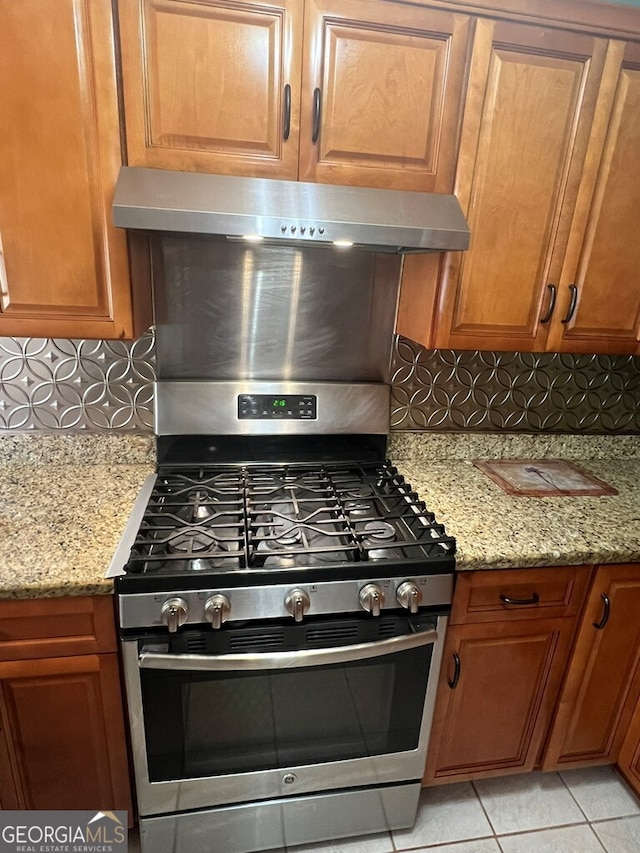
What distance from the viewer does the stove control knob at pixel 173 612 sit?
1.07m

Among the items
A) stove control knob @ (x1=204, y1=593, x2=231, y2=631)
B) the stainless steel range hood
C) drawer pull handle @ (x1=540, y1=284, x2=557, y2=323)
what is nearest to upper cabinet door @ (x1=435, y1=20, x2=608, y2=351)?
drawer pull handle @ (x1=540, y1=284, x2=557, y2=323)

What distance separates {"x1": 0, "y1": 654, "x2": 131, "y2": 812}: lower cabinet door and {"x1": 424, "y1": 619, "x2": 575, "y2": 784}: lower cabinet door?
85cm

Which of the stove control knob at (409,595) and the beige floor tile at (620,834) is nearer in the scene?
the stove control knob at (409,595)

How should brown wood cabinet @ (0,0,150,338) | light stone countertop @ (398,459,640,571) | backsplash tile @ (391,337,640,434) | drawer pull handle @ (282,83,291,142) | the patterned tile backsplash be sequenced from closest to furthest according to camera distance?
brown wood cabinet @ (0,0,150,338), drawer pull handle @ (282,83,291,142), light stone countertop @ (398,459,640,571), the patterned tile backsplash, backsplash tile @ (391,337,640,434)

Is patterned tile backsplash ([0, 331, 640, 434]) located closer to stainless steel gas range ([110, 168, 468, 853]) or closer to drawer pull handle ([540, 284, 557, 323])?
stainless steel gas range ([110, 168, 468, 853])

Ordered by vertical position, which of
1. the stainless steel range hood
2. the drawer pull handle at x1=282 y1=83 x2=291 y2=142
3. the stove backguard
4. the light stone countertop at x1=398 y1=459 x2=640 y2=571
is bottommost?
the light stone countertop at x1=398 y1=459 x2=640 y2=571

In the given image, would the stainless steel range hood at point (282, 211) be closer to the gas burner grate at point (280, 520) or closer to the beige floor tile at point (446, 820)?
the gas burner grate at point (280, 520)

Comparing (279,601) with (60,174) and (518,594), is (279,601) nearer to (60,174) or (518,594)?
(518,594)

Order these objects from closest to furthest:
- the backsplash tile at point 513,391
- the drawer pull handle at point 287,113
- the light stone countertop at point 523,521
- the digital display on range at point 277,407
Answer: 1. the drawer pull handle at point 287,113
2. the light stone countertop at point 523,521
3. the digital display on range at point 277,407
4. the backsplash tile at point 513,391

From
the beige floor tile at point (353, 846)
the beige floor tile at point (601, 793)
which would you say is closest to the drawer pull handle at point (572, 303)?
the beige floor tile at point (601, 793)

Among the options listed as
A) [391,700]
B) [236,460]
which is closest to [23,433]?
[236,460]

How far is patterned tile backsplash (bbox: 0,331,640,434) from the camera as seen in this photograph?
146cm

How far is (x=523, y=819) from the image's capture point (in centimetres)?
151

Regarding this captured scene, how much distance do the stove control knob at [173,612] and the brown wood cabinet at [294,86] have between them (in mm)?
993
